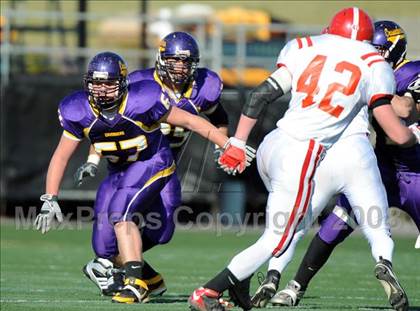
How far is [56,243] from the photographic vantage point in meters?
11.8

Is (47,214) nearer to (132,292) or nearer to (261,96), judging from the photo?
(132,292)

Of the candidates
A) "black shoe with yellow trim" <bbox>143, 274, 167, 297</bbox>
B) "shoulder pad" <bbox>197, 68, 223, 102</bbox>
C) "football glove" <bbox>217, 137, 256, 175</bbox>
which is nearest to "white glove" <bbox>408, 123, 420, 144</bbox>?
"shoulder pad" <bbox>197, 68, 223, 102</bbox>

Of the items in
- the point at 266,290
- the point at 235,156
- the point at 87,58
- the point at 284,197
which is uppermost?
the point at 235,156

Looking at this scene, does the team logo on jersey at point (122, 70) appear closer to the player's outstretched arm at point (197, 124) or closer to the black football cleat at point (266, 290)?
the player's outstretched arm at point (197, 124)

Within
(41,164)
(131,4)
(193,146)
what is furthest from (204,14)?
(193,146)

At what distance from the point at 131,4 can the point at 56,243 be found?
495cm

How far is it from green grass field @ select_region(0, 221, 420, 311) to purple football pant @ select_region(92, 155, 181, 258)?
398 millimetres

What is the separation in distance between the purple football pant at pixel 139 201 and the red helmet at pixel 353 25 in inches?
64.9

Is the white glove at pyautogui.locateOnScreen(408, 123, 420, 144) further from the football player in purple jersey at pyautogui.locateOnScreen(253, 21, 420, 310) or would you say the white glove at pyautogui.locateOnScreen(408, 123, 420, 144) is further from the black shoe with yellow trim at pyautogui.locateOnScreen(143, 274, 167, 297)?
the black shoe with yellow trim at pyautogui.locateOnScreen(143, 274, 167, 297)

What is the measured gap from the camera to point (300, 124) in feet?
18.9

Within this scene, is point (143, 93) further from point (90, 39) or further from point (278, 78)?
point (90, 39)

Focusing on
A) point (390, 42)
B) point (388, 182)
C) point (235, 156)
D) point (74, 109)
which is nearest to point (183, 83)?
point (74, 109)

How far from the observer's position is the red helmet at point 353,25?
5.94 meters

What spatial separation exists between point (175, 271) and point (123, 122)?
269cm
